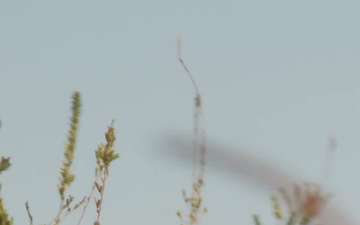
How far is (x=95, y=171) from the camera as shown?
595cm

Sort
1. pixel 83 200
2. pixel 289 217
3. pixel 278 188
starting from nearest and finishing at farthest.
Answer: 1. pixel 278 188
2. pixel 289 217
3. pixel 83 200

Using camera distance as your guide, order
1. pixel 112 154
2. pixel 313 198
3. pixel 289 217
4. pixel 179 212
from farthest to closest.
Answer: pixel 112 154 → pixel 179 212 → pixel 289 217 → pixel 313 198

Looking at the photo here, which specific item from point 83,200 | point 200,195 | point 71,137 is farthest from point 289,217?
point 83,200

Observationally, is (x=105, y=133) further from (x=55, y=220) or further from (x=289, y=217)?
(x=289, y=217)

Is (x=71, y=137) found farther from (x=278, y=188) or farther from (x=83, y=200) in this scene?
(x=278, y=188)

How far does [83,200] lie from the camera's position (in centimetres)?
569

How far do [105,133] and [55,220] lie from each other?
1.39 m

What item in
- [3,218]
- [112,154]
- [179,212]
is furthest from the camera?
[112,154]

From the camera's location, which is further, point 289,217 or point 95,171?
point 95,171

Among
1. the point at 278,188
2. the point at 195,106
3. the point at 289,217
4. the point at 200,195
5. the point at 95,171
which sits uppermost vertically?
the point at 195,106

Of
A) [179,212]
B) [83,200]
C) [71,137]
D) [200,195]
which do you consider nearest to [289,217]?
[200,195]

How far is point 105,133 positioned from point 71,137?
1295 mm

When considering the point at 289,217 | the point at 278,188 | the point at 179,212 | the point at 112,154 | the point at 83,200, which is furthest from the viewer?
the point at 112,154

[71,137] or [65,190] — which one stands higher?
[71,137]
